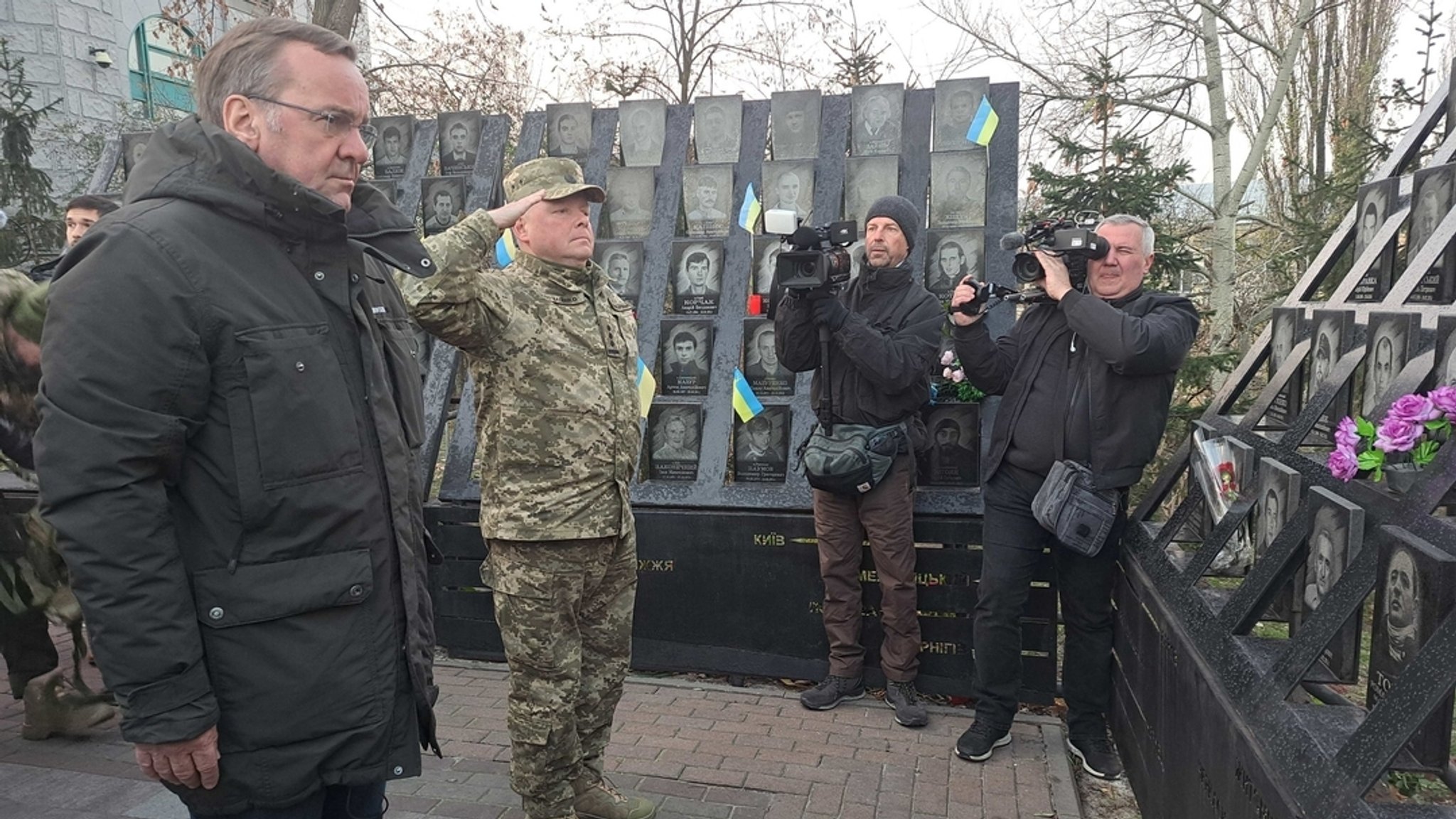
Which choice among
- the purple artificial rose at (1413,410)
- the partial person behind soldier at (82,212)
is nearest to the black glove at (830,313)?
the purple artificial rose at (1413,410)

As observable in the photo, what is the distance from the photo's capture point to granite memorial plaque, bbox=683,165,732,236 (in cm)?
514

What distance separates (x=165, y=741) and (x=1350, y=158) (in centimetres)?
740

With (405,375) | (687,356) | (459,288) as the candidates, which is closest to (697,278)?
(687,356)

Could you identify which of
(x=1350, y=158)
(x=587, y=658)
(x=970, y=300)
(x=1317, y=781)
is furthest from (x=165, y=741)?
(x=1350, y=158)

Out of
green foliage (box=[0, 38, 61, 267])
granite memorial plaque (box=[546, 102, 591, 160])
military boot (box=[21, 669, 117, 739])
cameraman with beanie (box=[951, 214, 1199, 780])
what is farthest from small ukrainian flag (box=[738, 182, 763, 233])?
green foliage (box=[0, 38, 61, 267])

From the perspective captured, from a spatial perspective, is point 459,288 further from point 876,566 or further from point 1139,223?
point 1139,223

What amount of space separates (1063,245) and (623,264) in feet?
8.11

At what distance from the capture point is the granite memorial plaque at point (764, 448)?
466 centimetres

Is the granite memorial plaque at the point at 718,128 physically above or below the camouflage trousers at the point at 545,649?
above

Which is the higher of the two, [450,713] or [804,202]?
[804,202]

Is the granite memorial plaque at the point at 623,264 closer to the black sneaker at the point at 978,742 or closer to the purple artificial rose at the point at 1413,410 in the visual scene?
the black sneaker at the point at 978,742

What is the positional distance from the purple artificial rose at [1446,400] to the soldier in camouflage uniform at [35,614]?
4526mm

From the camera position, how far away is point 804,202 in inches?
197

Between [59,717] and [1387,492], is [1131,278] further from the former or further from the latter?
[59,717]
